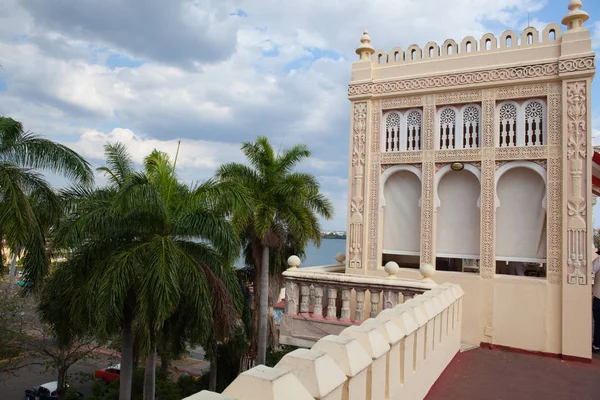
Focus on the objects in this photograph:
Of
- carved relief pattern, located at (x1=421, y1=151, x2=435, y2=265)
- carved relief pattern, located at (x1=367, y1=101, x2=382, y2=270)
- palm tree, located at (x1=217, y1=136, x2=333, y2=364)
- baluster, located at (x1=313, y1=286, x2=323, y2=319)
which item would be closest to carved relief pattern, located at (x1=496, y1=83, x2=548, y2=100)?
carved relief pattern, located at (x1=421, y1=151, x2=435, y2=265)

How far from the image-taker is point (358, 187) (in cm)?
1005

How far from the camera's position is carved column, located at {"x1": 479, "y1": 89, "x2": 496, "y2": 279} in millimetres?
8945

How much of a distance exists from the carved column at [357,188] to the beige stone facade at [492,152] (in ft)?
0.07

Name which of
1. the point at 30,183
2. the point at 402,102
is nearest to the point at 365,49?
the point at 402,102

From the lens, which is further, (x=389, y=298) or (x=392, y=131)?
(x=392, y=131)

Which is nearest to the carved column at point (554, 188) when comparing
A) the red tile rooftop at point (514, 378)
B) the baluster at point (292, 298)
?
the red tile rooftop at point (514, 378)

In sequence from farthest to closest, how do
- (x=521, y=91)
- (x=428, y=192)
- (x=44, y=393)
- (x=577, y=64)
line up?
(x=44, y=393)
(x=428, y=192)
(x=521, y=91)
(x=577, y=64)

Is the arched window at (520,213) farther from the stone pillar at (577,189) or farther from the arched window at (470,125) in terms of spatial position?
the arched window at (470,125)


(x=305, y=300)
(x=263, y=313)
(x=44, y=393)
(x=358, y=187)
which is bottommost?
(x=44, y=393)

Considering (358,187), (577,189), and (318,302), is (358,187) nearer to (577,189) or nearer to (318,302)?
(318,302)

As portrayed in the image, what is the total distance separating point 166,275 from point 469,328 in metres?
6.07

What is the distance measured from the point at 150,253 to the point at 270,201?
23.5 feet

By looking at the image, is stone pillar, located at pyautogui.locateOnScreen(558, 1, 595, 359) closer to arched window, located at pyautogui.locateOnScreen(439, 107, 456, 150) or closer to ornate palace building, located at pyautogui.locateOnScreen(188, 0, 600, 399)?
ornate palace building, located at pyautogui.locateOnScreen(188, 0, 600, 399)

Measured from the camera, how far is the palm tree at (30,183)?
976 centimetres
